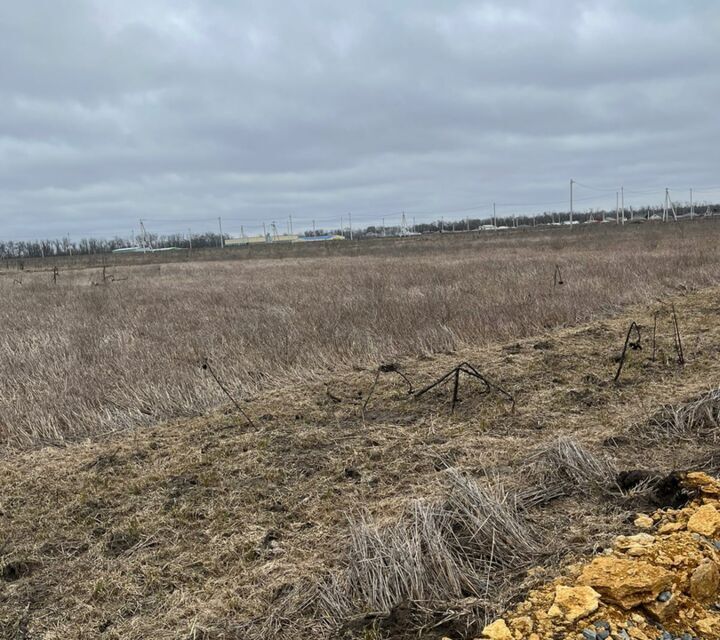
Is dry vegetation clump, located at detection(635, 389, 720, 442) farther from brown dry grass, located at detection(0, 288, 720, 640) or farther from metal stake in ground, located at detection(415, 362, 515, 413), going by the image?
metal stake in ground, located at detection(415, 362, 515, 413)

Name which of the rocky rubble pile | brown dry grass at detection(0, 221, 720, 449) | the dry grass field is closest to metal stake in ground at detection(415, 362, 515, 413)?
the dry grass field

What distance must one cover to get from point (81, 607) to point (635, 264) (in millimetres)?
17057

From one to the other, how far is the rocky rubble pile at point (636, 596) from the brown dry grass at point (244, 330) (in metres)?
4.49

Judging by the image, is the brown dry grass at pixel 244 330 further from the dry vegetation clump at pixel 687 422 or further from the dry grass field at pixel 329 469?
the dry vegetation clump at pixel 687 422

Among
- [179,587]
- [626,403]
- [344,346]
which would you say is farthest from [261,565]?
[344,346]

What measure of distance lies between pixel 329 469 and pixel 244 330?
19.0ft

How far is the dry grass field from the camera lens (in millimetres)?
2656

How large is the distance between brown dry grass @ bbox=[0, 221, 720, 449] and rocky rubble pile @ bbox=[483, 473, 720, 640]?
14.7 ft

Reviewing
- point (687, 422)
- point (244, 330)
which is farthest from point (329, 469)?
point (244, 330)

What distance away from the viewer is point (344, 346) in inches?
317

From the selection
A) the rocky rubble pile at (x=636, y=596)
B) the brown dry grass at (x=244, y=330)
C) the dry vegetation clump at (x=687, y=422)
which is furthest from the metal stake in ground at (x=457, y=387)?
the rocky rubble pile at (x=636, y=596)

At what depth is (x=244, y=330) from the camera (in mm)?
9586

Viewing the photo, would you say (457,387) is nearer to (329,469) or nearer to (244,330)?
→ (329,469)

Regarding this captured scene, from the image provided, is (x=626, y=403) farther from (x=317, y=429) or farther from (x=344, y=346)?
(x=344, y=346)
